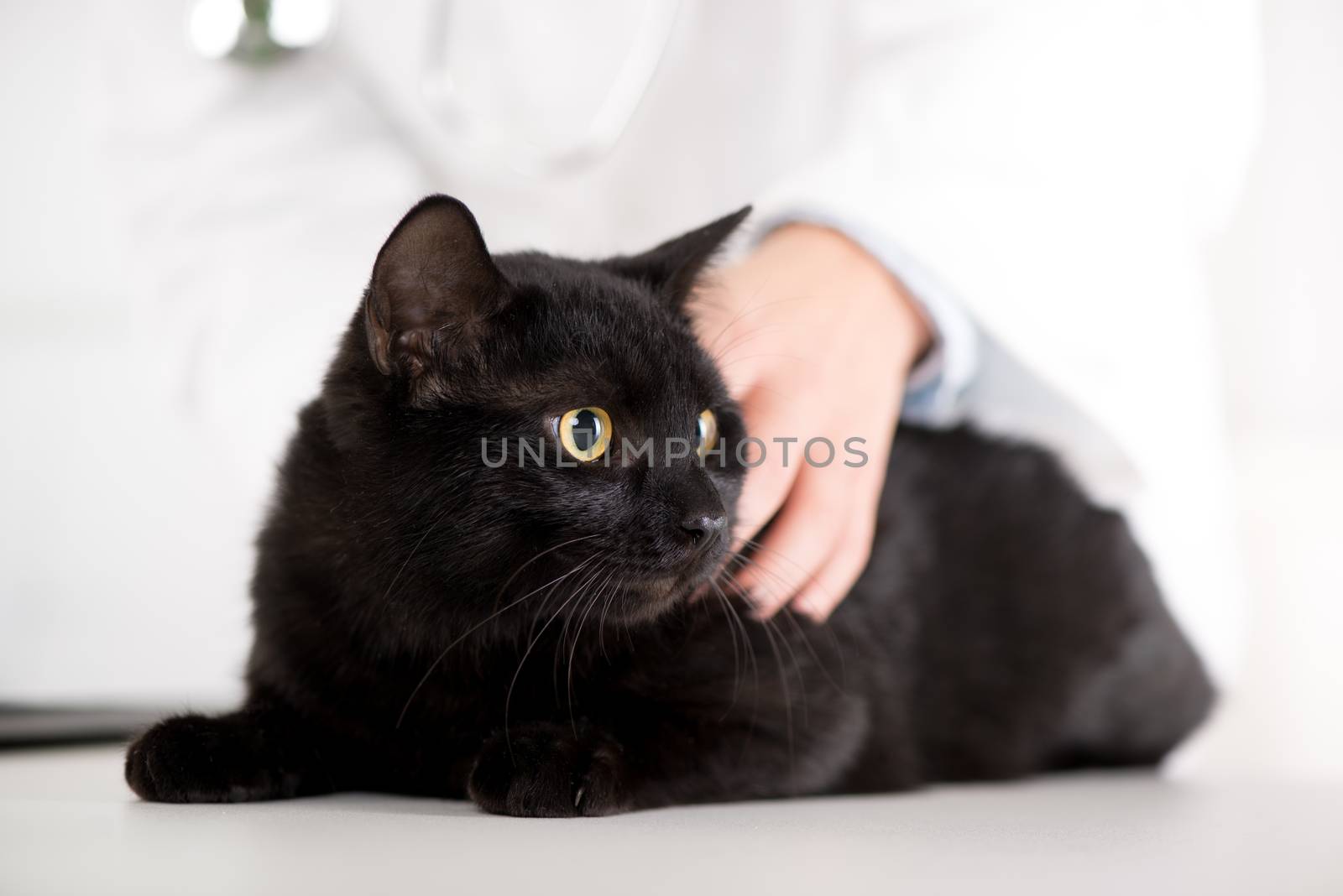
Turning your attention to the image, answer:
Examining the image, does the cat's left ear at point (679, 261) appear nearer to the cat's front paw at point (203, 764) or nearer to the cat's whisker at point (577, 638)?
the cat's whisker at point (577, 638)

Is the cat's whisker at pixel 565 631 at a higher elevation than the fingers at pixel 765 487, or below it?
below

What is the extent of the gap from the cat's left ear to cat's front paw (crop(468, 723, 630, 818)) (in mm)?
394

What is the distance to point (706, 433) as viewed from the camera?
2.83ft

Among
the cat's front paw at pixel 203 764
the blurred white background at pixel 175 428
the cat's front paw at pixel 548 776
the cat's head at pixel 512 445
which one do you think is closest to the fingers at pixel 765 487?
the cat's head at pixel 512 445

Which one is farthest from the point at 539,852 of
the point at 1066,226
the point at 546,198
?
the point at 546,198

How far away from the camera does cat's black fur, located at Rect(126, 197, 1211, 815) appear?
75 centimetres

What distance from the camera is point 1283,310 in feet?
6.31

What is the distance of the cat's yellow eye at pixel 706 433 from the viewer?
84cm

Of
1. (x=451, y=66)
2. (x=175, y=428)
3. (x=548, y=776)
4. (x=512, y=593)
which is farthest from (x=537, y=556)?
(x=175, y=428)

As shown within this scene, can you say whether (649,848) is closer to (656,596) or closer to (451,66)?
(656,596)

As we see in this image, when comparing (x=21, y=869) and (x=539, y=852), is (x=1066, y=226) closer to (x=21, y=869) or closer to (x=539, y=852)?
(x=539, y=852)

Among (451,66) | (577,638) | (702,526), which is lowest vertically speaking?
(577,638)

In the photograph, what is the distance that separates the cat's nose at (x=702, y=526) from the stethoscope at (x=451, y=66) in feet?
1.90

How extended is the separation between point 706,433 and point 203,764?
45cm
